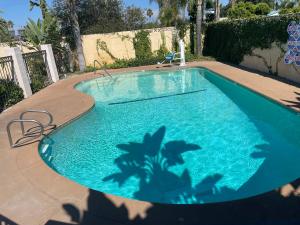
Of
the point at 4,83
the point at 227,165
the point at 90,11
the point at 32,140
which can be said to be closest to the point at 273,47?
the point at 227,165

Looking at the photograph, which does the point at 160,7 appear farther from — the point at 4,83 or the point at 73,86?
the point at 4,83

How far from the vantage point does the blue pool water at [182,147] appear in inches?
237

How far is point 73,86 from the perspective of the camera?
49.4 feet

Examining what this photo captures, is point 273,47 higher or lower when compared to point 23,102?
higher

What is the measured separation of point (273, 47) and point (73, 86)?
9871 millimetres

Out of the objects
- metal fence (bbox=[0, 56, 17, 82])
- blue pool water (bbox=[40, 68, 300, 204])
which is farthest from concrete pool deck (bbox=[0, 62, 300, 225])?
metal fence (bbox=[0, 56, 17, 82])

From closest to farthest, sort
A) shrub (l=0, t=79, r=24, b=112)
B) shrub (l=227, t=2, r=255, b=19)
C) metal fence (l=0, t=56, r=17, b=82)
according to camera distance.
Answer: shrub (l=0, t=79, r=24, b=112) → metal fence (l=0, t=56, r=17, b=82) → shrub (l=227, t=2, r=255, b=19)

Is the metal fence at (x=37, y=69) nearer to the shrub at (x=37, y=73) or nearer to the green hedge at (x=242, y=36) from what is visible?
the shrub at (x=37, y=73)

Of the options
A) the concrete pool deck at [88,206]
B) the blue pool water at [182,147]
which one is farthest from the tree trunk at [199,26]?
the concrete pool deck at [88,206]

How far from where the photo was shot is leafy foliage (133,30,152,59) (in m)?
21.5

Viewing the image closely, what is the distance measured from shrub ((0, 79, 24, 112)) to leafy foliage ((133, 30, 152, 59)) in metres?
10.6

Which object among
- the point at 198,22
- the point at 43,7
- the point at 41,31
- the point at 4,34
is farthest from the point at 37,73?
the point at 198,22

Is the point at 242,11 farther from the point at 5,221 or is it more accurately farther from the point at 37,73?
the point at 5,221

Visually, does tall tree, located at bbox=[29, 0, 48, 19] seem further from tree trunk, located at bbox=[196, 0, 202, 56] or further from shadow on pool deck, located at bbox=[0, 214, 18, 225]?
shadow on pool deck, located at bbox=[0, 214, 18, 225]
